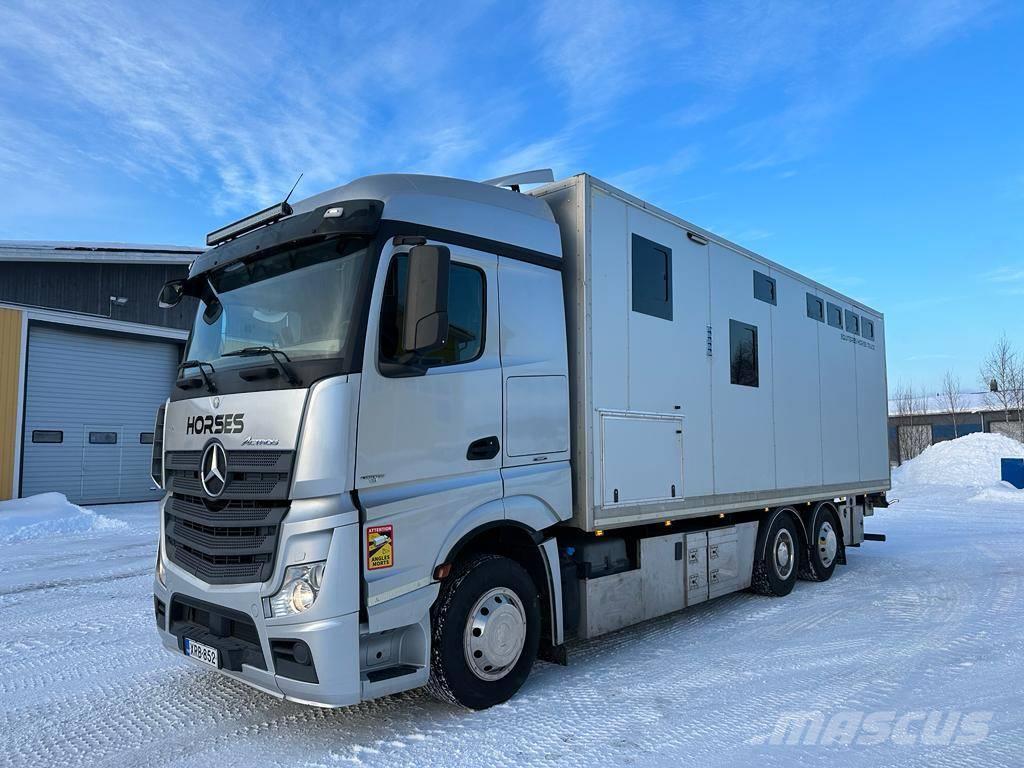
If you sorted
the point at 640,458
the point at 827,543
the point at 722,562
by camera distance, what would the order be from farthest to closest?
the point at 827,543 < the point at 722,562 < the point at 640,458

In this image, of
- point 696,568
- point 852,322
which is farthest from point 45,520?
point 852,322

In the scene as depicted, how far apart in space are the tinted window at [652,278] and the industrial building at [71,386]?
49.8ft

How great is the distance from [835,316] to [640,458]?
532 cm

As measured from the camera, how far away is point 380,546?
3977 millimetres

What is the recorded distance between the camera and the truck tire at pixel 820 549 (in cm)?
906

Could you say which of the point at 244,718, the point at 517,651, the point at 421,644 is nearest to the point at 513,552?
the point at 517,651

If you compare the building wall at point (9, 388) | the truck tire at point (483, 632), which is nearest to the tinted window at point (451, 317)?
the truck tire at point (483, 632)

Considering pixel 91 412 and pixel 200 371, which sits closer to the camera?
pixel 200 371

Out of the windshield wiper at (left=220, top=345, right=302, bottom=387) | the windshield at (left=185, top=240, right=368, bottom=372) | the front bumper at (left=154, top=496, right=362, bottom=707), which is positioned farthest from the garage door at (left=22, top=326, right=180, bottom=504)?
the front bumper at (left=154, top=496, right=362, bottom=707)

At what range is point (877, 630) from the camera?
662 cm

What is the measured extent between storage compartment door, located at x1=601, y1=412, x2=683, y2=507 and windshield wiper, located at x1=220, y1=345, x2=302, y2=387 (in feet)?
7.93

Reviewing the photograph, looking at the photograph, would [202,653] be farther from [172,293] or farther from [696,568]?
[696,568]

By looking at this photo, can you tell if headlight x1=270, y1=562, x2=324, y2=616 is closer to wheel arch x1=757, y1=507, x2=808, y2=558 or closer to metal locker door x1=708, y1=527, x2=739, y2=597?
metal locker door x1=708, y1=527, x2=739, y2=597

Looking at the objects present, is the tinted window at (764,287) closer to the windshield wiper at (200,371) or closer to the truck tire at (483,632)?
the truck tire at (483,632)
